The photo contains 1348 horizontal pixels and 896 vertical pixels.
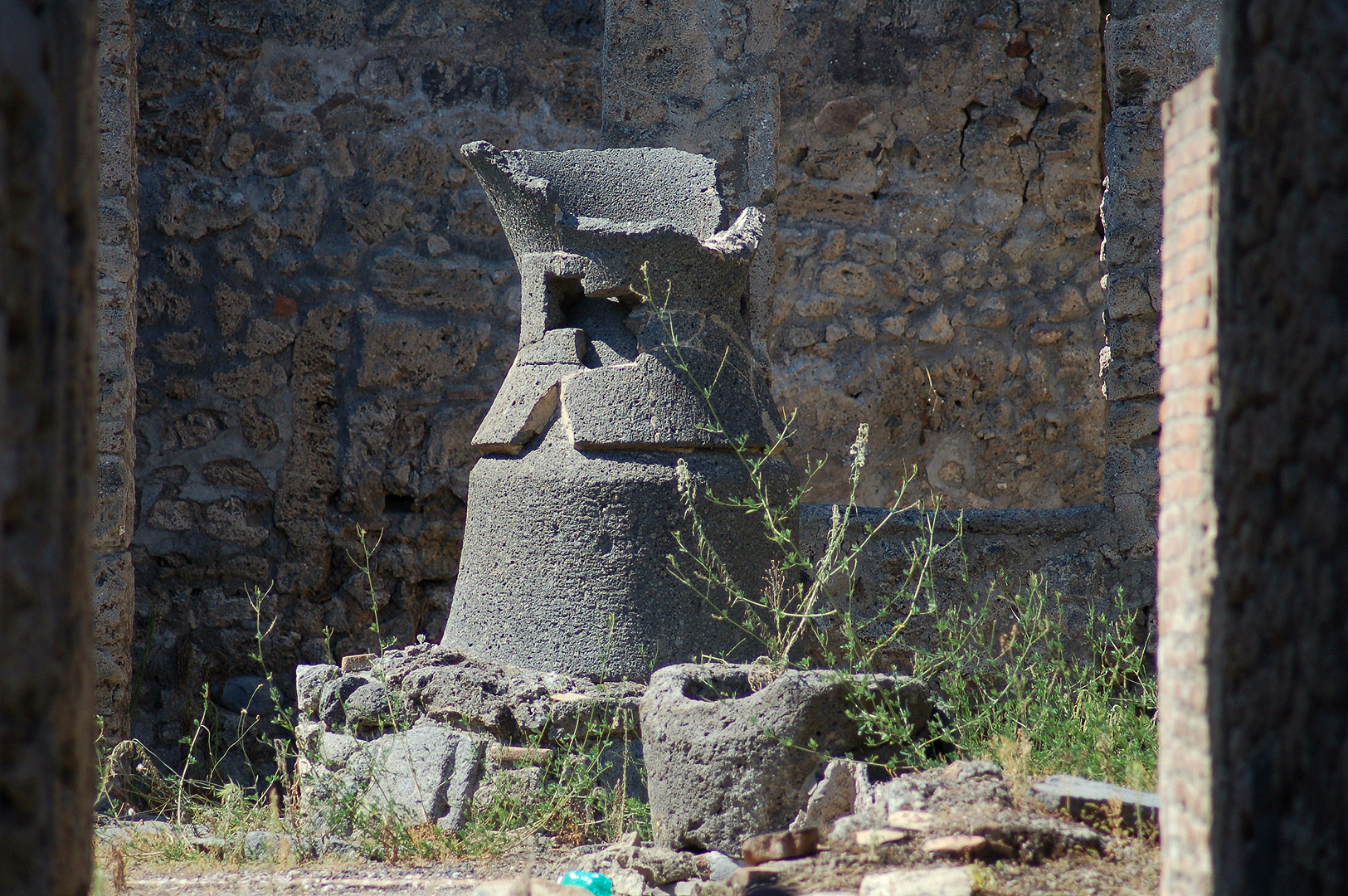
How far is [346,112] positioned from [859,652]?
3.09 metres

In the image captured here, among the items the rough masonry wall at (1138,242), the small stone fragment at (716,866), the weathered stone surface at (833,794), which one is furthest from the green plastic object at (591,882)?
the rough masonry wall at (1138,242)

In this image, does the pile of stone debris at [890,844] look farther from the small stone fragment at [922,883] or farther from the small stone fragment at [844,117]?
the small stone fragment at [844,117]

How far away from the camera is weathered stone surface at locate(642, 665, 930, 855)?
260 cm

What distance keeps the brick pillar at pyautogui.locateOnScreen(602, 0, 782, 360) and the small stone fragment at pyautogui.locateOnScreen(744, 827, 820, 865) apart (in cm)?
240

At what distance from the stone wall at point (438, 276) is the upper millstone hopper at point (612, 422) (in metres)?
1.81

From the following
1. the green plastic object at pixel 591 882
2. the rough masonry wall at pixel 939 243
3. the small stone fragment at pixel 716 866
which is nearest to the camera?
the green plastic object at pixel 591 882

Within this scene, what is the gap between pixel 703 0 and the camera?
14.4ft

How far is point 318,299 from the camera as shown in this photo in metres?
5.10

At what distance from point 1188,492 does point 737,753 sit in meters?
1.40

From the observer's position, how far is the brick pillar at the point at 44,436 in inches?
42.3

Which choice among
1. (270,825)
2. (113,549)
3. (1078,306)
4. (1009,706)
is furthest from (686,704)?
(1078,306)

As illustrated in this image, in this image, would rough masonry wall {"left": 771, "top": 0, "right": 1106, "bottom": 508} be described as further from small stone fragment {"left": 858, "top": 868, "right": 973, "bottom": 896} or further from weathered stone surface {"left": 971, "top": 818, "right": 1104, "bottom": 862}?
small stone fragment {"left": 858, "top": 868, "right": 973, "bottom": 896}

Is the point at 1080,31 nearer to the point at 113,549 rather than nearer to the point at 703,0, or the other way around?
the point at 703,0

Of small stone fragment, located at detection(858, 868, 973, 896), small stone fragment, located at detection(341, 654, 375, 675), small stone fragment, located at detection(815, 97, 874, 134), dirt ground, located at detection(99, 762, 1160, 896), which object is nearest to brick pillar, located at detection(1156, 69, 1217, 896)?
small stone fragment, located at detection(858, 868, 973, 896)
